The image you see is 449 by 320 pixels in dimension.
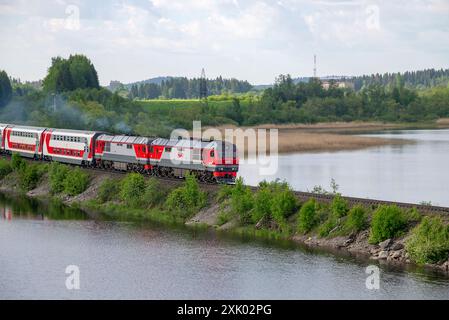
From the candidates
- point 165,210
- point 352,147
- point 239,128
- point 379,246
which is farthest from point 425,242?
point 239,128

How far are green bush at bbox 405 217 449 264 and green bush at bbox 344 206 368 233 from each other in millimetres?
4583

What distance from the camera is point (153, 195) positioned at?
72.5 m

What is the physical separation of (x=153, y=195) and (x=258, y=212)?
42.9 ft

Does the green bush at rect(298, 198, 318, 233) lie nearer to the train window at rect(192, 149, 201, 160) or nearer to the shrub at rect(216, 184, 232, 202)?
the shrub at rect(216, 184, 232, 202)

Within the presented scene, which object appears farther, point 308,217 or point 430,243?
point 308,217

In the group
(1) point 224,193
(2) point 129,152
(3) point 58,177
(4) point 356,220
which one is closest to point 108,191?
(2) point 129,152

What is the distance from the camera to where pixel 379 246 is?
5325 centimetres

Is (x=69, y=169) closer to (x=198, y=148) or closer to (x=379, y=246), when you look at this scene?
(x=198, y=148)

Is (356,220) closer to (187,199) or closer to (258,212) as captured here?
(258,212)

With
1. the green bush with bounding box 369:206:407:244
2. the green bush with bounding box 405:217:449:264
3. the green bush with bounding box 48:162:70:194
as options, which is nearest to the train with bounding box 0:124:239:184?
the green bush with bounding box 48:162:70:194

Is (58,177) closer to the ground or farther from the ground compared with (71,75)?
closer to the ground

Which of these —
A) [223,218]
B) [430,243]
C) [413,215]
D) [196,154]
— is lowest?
[223,218]

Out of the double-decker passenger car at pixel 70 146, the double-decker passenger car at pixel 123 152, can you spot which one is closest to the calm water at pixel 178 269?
the double-decker passenger car at pixel 123 152

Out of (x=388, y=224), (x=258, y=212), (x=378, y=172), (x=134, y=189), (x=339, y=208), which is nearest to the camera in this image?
(x=388, y=224)
